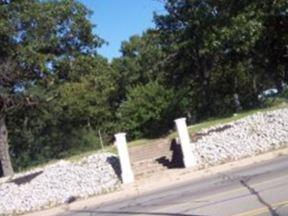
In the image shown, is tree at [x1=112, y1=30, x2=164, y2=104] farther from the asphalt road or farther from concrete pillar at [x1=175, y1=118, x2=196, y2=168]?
the asphalt road

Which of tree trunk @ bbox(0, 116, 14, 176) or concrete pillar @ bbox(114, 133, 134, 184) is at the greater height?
tree trunk @ bbox(0, 116, 14, 176)

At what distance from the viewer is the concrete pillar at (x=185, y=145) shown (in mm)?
26734

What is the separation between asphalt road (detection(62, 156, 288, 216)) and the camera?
40.6ft

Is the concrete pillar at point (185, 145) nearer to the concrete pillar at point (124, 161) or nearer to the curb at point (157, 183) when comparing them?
the curb at point (157, 183)

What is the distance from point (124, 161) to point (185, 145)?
2655 millimetres

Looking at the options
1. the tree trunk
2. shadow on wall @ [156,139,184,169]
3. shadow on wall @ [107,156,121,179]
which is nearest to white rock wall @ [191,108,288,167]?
shadow on wall @ [156,139,184,169]

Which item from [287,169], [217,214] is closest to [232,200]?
[217,214]

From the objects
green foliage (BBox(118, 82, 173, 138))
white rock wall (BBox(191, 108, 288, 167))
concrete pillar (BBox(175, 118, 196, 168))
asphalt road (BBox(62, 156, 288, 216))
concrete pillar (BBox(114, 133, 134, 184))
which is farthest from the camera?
A: green foliage (BBox(118, 82, 173, 138))

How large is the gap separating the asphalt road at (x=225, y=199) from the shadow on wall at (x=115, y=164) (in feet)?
19.6

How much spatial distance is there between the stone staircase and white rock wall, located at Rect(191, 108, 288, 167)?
1704mm

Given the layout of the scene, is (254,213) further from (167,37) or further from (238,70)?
(238,70)

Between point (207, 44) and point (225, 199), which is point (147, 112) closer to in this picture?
point (207, 44)

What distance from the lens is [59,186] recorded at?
2650 centimetres

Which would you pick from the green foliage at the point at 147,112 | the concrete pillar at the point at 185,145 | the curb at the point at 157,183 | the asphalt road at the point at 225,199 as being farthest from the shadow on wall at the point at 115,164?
the green foliage at the point at 147,112
